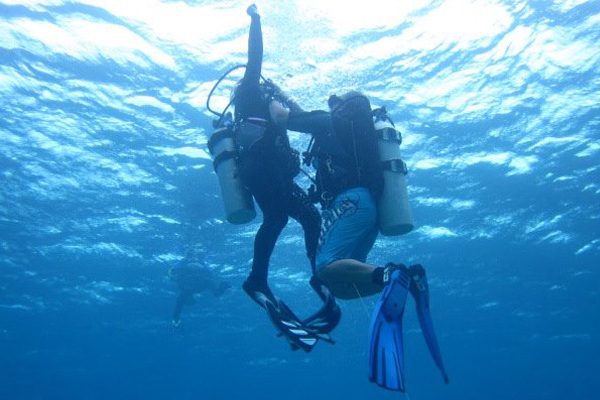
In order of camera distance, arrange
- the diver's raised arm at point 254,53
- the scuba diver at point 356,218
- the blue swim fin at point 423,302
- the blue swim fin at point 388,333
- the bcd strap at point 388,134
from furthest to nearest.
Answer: the diver's raised arm at point 254,53, the bcd strap at point 388,134, the blue swim fin at point 423,302, the scuba diver at point 356,218, the blue swim fin at point 388,333

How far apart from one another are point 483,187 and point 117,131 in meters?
A: 14.1

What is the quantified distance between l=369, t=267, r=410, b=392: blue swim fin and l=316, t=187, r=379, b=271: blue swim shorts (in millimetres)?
923

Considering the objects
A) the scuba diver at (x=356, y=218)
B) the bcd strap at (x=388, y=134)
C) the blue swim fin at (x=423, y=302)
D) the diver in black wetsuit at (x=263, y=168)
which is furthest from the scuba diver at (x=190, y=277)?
the blue swim fin at (x=423, y=302)

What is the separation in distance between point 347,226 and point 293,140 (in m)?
9.50

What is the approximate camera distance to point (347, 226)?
16.4 ft

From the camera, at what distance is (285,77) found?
1248 centimetres

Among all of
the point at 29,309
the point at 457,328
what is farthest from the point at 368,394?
the point at 29,309

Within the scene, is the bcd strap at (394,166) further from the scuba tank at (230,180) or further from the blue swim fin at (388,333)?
the scuba tank at (230,180)

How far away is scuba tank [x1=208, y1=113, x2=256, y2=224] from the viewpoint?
5.86m

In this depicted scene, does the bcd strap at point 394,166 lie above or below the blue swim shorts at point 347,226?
above

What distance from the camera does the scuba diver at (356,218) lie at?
3.95 meters

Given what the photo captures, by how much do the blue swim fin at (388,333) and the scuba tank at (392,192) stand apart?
1.14 m

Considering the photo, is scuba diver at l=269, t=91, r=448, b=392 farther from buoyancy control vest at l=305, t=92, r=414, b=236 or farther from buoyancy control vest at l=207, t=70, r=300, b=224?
buoyancy control vest at l=207, t=70, r=300, b=224

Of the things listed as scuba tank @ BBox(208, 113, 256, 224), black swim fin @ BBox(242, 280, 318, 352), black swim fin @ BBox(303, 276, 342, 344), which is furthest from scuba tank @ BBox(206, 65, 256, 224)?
black swim fin @ BBox(303, 276, 342, 344)
